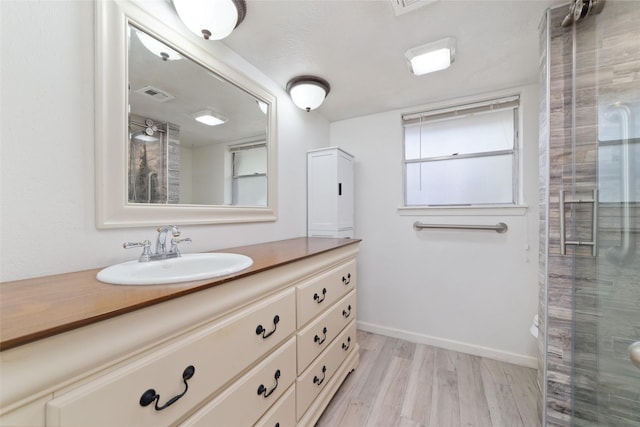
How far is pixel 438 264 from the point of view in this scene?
2.21 metres

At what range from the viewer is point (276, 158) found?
190 centimetres

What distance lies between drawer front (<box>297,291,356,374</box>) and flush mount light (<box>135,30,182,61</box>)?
151 centimetres

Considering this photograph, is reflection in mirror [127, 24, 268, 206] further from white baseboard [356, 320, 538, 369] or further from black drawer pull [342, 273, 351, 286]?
white baseboard [356, 320, 538, 369]

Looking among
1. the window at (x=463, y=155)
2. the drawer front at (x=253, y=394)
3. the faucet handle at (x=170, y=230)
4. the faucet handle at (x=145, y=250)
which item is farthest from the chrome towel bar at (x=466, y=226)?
the faucet handle at (x=145, y=250)

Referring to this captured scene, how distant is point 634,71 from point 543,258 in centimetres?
91

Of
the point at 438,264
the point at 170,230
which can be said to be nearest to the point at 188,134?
the point at 170,230

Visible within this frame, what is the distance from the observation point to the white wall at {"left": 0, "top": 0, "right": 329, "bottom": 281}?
771mm

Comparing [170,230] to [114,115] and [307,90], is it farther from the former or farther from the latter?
[307,90]

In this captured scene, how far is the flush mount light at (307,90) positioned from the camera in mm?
Answer: 1858

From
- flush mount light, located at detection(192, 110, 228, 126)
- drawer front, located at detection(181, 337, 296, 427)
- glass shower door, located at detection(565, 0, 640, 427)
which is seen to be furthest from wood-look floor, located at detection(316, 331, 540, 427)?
flush mount light, located at detection(192, 110, 228, 126)

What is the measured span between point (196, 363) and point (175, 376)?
0.06 m

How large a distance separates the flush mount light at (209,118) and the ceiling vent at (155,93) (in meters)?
0.15

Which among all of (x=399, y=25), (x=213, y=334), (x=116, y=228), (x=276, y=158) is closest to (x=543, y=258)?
(x=399, y=25)

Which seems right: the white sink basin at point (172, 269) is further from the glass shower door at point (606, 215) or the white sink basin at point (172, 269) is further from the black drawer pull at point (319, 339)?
the glass shower door at point (606, 215)
